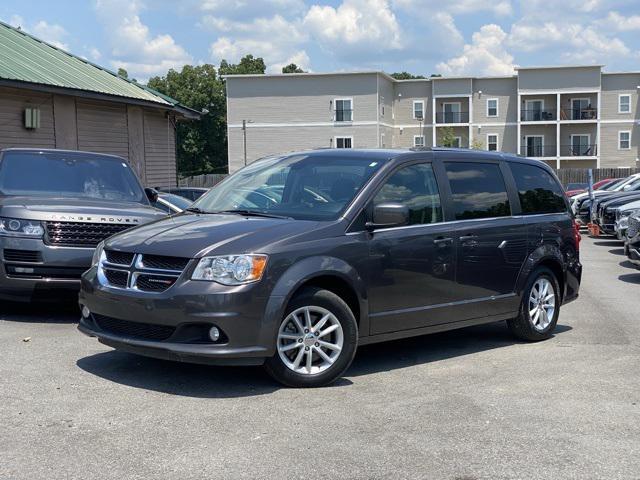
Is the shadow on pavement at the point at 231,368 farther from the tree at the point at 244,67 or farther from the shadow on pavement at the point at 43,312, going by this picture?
the tree at the point at 244,67

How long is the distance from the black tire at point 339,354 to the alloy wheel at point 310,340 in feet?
0.09

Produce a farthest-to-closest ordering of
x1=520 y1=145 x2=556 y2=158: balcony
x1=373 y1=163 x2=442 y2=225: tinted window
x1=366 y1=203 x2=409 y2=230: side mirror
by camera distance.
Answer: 1. x1=520 y1=145 x2=556 y2=158: balcony
2. x1=373 y1=163 x2=442 y2=225: tinted window
3. x1=366 y1=203 x2=409 y2=230: side mirror

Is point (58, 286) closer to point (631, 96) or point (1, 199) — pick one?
point (1, 199)

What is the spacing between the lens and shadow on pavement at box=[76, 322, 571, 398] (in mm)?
5867

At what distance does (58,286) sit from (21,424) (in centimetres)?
327

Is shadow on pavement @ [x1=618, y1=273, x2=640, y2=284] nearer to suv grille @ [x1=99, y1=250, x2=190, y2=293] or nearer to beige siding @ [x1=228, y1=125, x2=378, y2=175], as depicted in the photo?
suv grille @ [x1=99, y1=250, x2=190, y2=293]

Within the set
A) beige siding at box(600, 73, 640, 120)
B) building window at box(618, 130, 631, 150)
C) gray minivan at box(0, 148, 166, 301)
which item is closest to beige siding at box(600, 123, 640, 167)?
building window at box(618, 130, 631, 150)

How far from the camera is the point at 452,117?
2375 inches

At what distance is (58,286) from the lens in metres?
8.05

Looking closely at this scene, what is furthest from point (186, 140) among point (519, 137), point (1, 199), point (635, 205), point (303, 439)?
point (303, 439)

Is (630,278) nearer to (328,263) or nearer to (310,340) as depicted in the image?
(328,263)

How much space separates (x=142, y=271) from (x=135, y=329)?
0.43 metres

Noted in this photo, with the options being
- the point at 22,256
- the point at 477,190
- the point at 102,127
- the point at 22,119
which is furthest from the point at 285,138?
the point at 477,190

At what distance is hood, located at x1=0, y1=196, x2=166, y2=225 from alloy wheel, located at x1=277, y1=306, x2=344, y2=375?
3.33 metres
